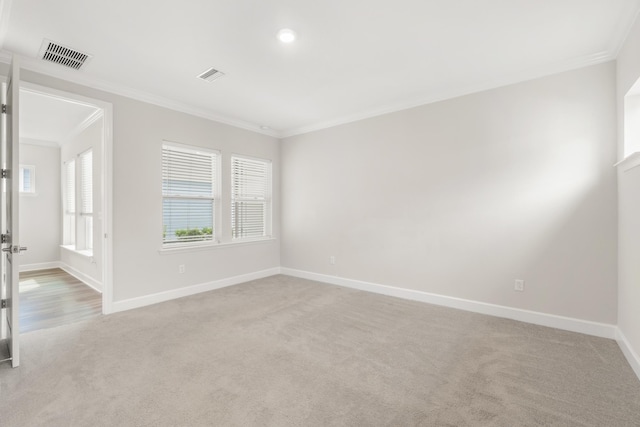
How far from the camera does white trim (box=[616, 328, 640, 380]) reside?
2.19 m

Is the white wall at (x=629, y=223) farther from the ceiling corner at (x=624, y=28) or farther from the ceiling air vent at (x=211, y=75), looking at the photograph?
the ceiling air vent at (x=211, y=75)

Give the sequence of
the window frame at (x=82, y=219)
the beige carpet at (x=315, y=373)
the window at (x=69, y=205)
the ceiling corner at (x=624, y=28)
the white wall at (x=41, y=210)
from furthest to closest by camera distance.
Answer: the white wall at (x=41, y=210) → the window at (x=69, y=205) → the window frame at (x=82, y=219) → the ceiling corner at (x=624, y=28) → the beige carpet at (x=315, y=373)

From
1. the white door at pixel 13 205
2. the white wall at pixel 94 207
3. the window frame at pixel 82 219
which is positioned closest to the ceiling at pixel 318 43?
the white door at pixel 13 205

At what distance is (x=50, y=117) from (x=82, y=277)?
8.73 feet

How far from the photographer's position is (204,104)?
4145 millimetres

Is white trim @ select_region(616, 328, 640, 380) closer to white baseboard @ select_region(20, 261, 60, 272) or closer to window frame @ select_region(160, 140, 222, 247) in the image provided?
window frame @ select_region(160, 140, 222, 247)

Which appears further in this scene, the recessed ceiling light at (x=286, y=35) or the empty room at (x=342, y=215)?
the recessed ceiling light at (x=286, y=35)

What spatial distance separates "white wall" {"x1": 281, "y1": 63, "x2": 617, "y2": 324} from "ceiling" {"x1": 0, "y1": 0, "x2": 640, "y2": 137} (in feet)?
1.28

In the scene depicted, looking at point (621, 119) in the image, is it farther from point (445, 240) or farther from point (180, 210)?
point (180, 210)

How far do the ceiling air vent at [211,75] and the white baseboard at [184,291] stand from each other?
275 cm

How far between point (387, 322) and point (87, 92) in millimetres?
4159

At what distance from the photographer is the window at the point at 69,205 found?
19.2 ft

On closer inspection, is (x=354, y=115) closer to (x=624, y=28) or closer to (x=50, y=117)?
(x=624, y=28)

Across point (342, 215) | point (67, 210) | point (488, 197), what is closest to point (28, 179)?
point (67, 210)
